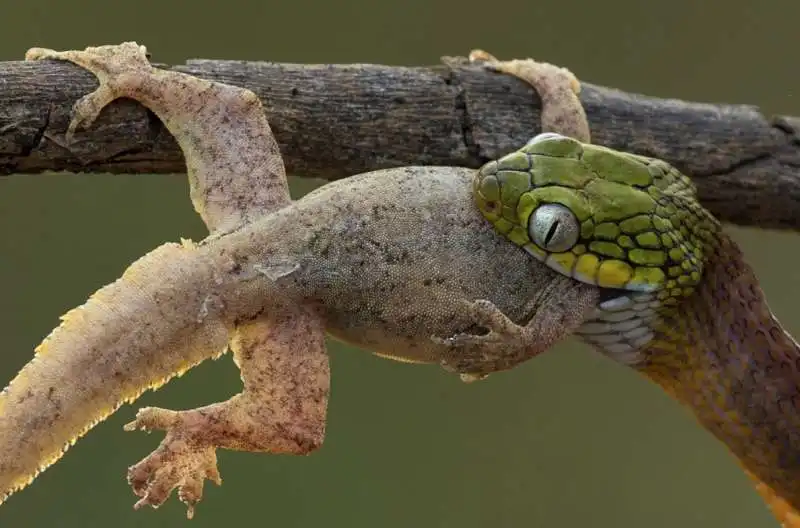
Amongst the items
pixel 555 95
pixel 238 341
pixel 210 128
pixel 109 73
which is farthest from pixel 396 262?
pixel 555 95

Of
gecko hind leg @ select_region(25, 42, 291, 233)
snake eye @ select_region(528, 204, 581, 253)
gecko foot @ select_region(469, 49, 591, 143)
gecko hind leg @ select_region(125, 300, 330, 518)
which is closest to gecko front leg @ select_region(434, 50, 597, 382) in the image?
snake eye @ select_region(528, 204, 581, 253)

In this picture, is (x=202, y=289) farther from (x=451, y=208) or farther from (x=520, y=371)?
(x=520, y=371)

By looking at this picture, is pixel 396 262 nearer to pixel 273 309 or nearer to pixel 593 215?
pixel 273 309

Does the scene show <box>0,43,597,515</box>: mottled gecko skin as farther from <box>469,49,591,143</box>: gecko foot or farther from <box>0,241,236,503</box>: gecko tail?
<box>469,49,591,143</box>: gecko foot

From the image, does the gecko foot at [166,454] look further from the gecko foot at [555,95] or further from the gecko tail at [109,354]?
the gecko foot at [555,95]

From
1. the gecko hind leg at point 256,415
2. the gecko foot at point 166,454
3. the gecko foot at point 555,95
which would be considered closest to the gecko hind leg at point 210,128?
the gecko hind leg at point 256,415
